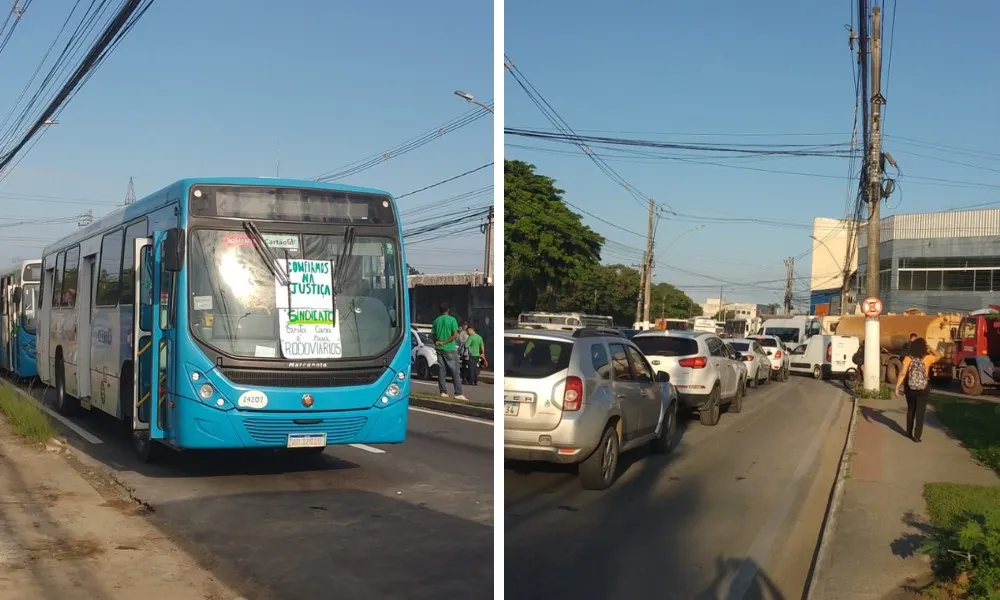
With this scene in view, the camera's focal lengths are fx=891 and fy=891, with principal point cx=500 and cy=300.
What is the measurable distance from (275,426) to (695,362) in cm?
648

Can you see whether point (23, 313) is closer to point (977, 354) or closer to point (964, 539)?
point (964, 539)

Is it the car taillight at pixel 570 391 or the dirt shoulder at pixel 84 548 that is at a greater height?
the car taillight at pixel 570 391

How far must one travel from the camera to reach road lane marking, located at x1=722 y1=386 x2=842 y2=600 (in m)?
4.93

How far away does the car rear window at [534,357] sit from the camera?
6.27 ft

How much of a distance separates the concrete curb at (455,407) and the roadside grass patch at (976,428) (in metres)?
6.67

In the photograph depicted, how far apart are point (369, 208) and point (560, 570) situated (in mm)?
5519

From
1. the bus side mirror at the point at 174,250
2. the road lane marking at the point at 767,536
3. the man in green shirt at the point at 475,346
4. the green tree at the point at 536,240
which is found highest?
the bus side mirror at the point at 174,250

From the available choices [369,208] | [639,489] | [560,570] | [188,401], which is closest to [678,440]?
[639,489]

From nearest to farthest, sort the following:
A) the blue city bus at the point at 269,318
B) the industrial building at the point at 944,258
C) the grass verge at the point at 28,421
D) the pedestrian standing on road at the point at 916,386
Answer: the industrial building at the point at 944,258 < the blue city bus at the point at 269,318 < the pedestrian standing on road at the point at 916,386 < the grass verge at the point at 28,421

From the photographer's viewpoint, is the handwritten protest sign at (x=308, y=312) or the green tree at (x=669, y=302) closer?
the green tree at (x=669, y=302)

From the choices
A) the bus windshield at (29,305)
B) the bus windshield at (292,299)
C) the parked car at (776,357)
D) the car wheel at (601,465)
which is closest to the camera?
the car wheel at (601,465)

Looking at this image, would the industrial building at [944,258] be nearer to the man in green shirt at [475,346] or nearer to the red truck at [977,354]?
the red truck at [977,354]

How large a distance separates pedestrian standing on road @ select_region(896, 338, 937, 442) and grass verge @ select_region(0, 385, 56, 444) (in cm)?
1018

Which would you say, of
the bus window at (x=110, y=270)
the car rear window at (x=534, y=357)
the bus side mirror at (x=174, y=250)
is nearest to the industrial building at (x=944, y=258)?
the car rear window at (x=534, y=357)
